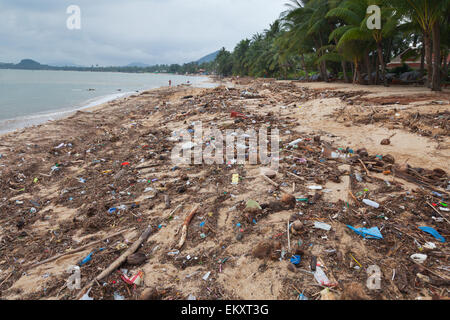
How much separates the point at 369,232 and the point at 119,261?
7.67 feet

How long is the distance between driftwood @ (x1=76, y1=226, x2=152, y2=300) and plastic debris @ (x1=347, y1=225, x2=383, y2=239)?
210cm

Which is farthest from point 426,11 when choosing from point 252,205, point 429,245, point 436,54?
point 252,205

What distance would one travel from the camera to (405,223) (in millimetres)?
2125

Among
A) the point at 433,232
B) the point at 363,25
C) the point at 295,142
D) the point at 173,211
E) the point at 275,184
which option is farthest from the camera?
the point at 363,25

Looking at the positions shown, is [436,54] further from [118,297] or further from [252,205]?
[118,297]

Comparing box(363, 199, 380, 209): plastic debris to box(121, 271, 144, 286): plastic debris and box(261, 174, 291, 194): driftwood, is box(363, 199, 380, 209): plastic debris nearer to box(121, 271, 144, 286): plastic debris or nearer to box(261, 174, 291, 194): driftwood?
box(261, 174, 291, 194): driftwood

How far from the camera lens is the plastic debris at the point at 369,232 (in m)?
2.00

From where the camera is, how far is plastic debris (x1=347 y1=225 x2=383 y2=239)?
2004 mm

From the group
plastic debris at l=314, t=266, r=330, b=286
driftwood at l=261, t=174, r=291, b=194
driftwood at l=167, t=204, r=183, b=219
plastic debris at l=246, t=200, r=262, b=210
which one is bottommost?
plastic debris at l=314, t=266, r=330, b=286

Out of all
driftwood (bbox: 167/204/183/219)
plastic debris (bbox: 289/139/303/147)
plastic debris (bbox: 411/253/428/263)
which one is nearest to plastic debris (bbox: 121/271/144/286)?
driftwood (bbox: 167/204/183/219)

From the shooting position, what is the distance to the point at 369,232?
6.72 ft

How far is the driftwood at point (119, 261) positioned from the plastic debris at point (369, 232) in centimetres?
210
